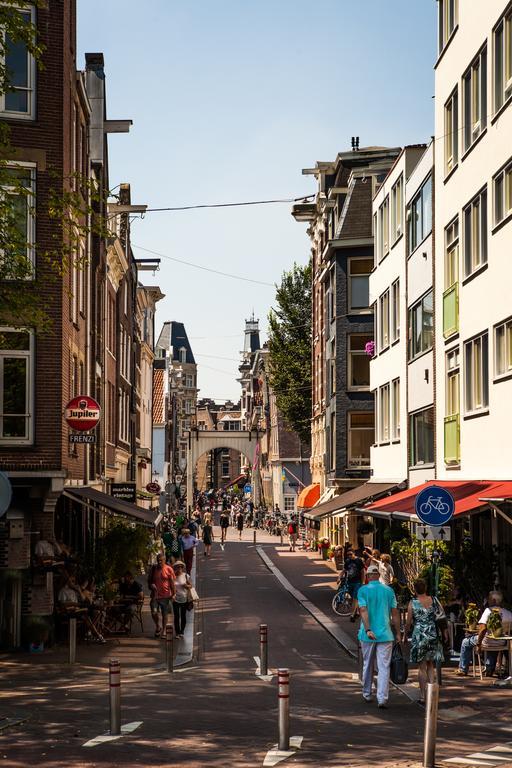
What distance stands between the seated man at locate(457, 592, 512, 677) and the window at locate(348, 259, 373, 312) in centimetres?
3248

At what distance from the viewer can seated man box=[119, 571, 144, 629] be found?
26.1 meters

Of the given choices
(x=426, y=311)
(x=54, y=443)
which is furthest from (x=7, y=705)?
(x=426, y=311)

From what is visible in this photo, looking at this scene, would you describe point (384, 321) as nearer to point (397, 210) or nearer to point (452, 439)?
point (397, 210)

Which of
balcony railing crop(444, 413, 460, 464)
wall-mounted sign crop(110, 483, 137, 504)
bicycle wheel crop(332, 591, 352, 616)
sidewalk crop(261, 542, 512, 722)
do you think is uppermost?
balcony railing crop(444, 413, 460, 464)

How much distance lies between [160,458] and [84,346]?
207 ft

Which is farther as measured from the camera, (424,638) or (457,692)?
(457,692)

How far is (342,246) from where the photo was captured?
167 feet

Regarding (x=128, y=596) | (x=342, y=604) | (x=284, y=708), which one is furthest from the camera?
(x=342, y=604)

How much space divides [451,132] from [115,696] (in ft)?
60.3

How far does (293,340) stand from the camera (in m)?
74.1

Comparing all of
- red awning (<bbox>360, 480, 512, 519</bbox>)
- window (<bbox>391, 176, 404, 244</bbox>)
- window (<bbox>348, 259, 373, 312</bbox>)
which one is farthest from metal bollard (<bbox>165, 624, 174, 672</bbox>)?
window (<bbox>348, 259, 373, 312</bbox>)

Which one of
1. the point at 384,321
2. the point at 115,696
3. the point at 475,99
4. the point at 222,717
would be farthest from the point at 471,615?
the point at 384,321

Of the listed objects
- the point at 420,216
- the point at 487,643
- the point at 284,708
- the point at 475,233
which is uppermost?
the point at 420,216

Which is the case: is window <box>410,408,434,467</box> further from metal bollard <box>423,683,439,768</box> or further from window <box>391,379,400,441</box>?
metal bollard <box>423,683,439,768</box>
